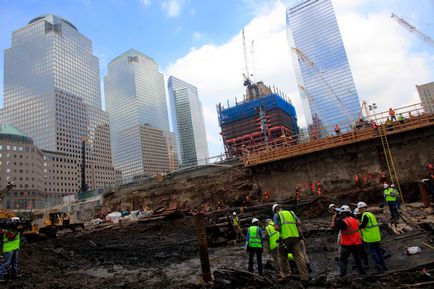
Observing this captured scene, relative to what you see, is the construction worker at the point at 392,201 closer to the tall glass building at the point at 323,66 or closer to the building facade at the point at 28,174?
the building facade at the point at 28,174

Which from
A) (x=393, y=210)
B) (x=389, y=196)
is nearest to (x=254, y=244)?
(x=389, y=196)

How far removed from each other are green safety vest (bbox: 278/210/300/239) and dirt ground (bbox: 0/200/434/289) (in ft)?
3.68

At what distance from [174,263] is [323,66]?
557ft

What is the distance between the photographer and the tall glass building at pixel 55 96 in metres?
160

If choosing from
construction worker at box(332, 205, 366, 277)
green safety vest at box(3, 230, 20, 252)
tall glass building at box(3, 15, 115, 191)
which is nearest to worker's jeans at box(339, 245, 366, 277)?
construction worker at box(332, 205, 366, 277)

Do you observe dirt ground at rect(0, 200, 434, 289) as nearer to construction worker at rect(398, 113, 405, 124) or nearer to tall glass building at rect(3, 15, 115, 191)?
construction worker at rect(398, 113, 405, 124)

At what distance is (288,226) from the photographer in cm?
803

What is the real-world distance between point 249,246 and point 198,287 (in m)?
1.80

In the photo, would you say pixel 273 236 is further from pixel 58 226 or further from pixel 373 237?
pixel 58 226

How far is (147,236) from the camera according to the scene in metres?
20.7

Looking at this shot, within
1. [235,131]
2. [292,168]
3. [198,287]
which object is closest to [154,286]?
[198,287]

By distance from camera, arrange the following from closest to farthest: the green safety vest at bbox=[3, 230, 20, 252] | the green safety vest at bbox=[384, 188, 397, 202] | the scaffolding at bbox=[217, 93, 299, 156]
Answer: the green safety vest at bbox=[3, 230, 20, 252]
the green safety vest at bbox=[384, 188, 397, 202]
the scaffolding at bbox=[217, 93, 299, 156]

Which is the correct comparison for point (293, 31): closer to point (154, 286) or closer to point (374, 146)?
point (374, 146)

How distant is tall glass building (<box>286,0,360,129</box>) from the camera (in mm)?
160125
